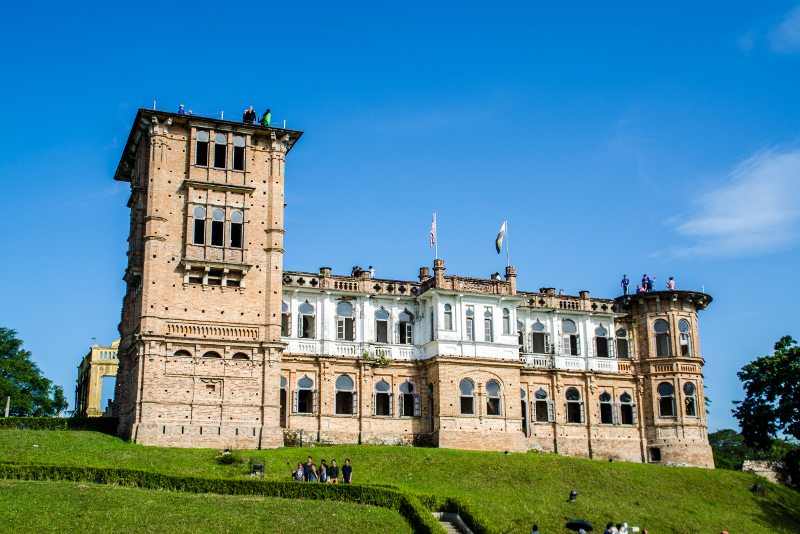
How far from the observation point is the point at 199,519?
94.9 ft

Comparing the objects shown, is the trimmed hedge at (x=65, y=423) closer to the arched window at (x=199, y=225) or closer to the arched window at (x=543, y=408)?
the arched window at (x=199, y=225)

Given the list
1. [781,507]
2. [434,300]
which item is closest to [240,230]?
[434,300]

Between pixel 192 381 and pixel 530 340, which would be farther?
pixel 530 340

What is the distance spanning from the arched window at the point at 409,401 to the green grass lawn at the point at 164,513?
70.2 ft

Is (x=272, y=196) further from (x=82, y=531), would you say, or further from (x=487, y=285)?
(x=82, y=531)

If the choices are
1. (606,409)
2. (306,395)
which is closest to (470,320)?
(306,395)

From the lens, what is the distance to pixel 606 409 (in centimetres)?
5862

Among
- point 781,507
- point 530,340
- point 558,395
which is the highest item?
point 530,340

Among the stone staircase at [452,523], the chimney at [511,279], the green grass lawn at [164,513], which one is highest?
the chimney at [511,279]

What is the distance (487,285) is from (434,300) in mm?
3687

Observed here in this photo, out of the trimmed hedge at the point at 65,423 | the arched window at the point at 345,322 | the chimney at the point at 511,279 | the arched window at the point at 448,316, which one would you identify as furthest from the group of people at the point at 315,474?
the chimney at the point at 511,279

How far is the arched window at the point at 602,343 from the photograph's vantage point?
59.7 metres

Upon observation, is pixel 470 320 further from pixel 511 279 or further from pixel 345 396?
pixel 345 396

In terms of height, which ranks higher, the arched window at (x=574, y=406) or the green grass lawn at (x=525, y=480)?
the arched window at (x=574, y=406)
